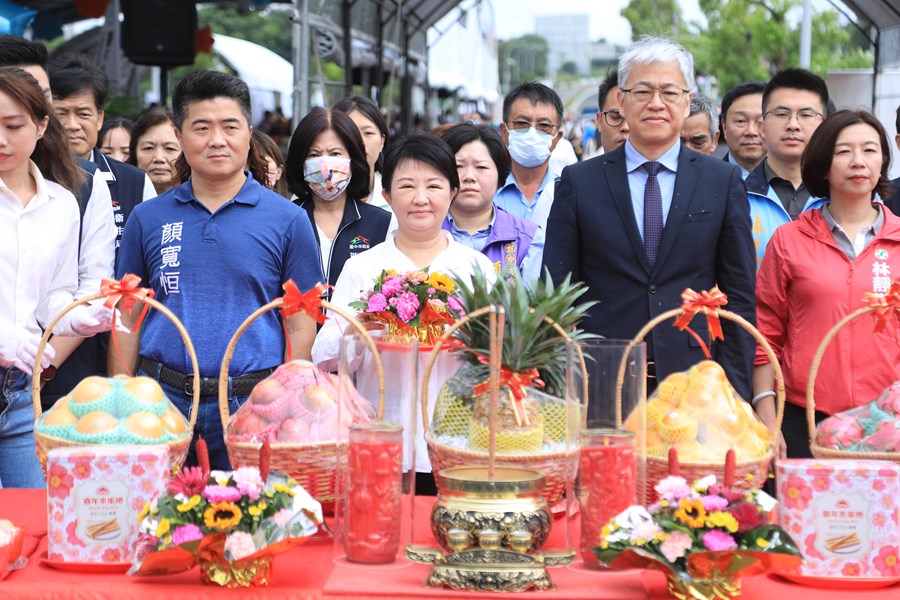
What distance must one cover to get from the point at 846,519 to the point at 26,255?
2.27 meters

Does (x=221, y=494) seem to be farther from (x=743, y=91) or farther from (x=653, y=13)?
(x=653, y=13)

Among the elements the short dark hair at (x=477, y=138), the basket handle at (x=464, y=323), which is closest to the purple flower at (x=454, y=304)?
the basket handle at (x=464, y=323)

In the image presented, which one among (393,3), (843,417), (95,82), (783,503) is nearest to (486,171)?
(95,82)

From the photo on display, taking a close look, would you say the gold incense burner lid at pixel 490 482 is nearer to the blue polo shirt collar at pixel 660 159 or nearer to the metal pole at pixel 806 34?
the blue polo shirt collar at pixel 660 159

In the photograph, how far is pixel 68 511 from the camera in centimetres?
230

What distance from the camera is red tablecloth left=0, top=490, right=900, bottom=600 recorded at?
2.17m

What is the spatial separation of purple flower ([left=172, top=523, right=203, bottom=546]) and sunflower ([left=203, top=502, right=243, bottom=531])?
24 millimetres

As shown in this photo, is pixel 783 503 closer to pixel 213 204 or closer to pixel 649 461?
pixel 649 461

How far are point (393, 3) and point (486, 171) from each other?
39.4ft

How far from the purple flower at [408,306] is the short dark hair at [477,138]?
1.68 metres

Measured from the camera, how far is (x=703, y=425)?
242 cm

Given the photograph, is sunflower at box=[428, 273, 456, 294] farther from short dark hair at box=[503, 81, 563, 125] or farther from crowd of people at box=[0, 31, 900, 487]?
short dark hair at box=[503, 81, 563, 125]

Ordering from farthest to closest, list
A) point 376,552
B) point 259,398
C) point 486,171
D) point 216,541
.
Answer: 1. point 486,171
2. point 259,398
3. point 376,552
4. point 216,541

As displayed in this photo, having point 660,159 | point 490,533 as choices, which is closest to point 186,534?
point 490,533
